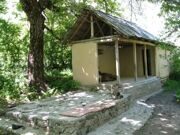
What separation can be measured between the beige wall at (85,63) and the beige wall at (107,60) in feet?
9.44

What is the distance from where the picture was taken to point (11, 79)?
13281 millimetres

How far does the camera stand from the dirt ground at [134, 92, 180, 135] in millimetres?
8773

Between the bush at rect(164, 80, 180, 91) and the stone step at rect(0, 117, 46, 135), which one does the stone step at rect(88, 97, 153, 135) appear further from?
the bush at rect(164, 80, 180, 91)

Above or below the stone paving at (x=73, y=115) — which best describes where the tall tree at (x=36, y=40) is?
above

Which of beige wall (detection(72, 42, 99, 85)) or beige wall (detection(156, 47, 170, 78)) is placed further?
beige wall (detection(156, 47, 170, 78))

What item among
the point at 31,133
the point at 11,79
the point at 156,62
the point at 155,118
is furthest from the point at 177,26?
the point at 156,62

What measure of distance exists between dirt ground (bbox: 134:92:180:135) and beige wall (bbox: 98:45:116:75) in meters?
4.80

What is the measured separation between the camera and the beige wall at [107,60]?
18.0 m

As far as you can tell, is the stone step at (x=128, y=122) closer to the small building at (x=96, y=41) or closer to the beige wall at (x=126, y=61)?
the small building at (x=96, y=41)

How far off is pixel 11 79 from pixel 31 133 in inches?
231

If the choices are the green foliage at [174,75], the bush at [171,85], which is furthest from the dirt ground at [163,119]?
the bush at [171,85]

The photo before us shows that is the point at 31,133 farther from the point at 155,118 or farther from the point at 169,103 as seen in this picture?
the point at 169,103

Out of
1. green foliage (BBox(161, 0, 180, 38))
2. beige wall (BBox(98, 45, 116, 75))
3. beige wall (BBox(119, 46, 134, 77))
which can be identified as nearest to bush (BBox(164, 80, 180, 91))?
beige wall (BBox(119, 46, 134, 77))

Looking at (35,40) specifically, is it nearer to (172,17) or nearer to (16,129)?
(16,129)
